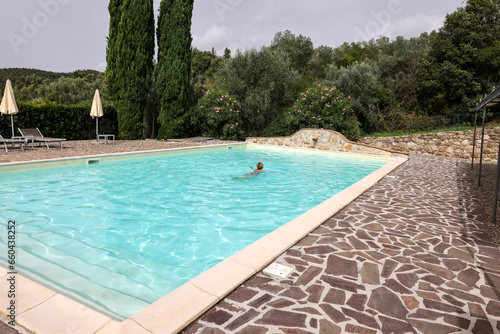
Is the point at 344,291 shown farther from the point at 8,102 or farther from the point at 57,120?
the point at 57,120

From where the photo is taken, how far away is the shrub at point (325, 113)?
661 inches

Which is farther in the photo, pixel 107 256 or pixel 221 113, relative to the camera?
pixel 221 113

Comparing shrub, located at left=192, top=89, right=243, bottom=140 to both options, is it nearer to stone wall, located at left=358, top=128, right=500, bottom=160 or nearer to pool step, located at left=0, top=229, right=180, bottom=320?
stone wall, located at left=358, top=128, right=500, bottom=160

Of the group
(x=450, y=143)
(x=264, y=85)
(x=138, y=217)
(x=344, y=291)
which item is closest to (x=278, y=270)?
(x=344, y=291)

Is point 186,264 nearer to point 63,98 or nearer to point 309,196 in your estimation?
point 309,196

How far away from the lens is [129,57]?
1864 centimetres

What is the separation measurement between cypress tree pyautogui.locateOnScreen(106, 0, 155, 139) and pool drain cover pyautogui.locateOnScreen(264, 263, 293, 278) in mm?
17914

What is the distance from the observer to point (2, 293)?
8.13 feet

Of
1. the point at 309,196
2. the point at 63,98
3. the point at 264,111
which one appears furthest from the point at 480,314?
the point at 63,98

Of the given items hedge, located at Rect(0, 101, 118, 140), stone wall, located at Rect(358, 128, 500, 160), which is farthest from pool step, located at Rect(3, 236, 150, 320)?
stone wall, located at Rect(358, 128, 500, 160)

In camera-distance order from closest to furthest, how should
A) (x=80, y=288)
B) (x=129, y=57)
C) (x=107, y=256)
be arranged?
(x=80, y=288) → (x=107, y=256) → (x=129, y=57)

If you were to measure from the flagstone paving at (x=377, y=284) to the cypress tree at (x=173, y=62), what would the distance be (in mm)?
16889

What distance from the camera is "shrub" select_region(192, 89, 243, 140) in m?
18.6

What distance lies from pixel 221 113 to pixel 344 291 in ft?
54.9
